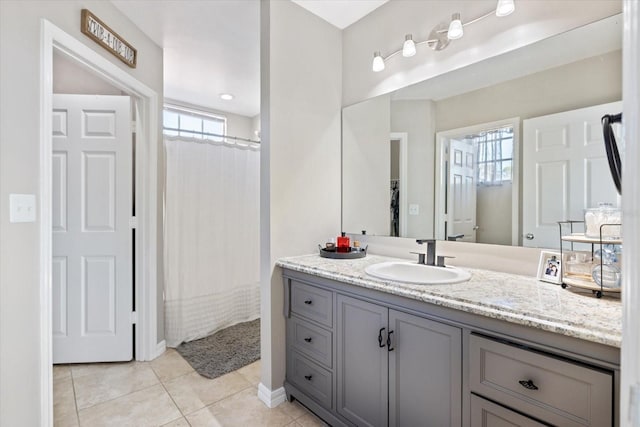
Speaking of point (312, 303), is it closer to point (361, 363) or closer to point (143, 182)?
point (361, 363)

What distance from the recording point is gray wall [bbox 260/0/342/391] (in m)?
1.90

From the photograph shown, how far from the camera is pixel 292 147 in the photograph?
6.57ft

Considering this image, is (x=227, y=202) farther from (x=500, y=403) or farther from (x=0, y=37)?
(x=500, y=403)

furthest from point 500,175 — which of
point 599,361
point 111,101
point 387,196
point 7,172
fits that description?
point 111,101

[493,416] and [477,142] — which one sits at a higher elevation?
[477,142]

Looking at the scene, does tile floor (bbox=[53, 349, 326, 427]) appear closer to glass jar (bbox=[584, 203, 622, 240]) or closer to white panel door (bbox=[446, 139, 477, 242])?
white panel door (bbox=[446, 139, 477, 242])

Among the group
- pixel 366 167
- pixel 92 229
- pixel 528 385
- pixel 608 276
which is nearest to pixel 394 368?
pixel 528 385

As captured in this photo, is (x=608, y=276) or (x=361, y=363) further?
(x=361, y=363)

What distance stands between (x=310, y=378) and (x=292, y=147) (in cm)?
137

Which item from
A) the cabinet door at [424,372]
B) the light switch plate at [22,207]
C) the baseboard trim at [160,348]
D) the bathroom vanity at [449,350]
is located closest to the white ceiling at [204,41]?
the light switch plate at [22,207]

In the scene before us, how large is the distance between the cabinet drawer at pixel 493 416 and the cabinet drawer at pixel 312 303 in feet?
2.40

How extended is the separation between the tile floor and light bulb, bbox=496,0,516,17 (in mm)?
2260

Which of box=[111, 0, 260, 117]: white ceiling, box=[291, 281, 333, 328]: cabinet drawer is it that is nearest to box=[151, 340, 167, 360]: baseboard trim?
box=[291, 281, 333, 328]: cabinet drawer

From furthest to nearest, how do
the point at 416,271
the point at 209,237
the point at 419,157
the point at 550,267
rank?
the point at 209,237 < the point at 419,157 < the point at 416,271 < the point at 550,267
